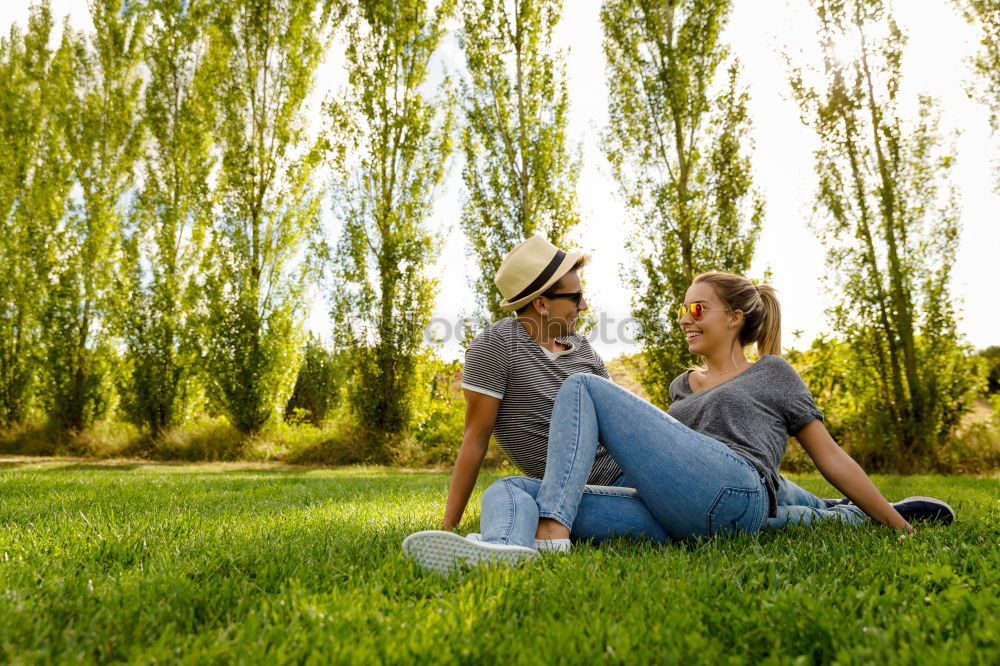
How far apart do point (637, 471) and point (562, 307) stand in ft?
3.40

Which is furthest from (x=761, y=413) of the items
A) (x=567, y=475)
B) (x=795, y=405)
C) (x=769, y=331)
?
(x=567, y=475)

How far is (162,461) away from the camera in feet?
44.6

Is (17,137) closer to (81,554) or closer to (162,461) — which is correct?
(162,461)

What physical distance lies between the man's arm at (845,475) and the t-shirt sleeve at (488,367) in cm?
140

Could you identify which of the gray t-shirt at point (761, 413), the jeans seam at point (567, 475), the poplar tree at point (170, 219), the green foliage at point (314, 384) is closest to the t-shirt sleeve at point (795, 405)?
the gray t-shirt at point (761, 413)

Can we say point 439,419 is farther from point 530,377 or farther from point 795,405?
point 795,405

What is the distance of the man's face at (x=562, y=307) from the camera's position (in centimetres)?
331

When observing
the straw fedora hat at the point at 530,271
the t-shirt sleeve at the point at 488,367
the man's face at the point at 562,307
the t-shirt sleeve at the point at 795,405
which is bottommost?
the t-shirt sleeve at the point at 795,405

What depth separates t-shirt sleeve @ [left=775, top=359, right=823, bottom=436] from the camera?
110 inches

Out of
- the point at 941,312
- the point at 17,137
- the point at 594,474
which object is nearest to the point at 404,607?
the point at 594,474

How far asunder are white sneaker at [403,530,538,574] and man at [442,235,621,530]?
2.32ft

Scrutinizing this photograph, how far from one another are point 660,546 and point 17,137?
20.3 m

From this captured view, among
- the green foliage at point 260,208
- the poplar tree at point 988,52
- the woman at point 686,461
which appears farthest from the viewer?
the green foliage at point 260,208

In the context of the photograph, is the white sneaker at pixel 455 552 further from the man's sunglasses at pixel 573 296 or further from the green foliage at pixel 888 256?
the green foliage at pixel 888 256
